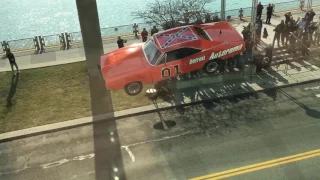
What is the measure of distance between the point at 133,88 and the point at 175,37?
9.48 ft

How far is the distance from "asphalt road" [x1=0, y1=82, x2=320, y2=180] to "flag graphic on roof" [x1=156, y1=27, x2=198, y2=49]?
9.69ft

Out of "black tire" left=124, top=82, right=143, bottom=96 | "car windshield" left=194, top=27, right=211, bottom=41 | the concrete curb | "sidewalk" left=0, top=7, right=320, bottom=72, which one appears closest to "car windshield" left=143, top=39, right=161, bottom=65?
"black tire" left=124, top=82, right=143, bottom=96

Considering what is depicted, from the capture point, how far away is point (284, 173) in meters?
9.67

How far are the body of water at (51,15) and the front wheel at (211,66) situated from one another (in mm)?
20480

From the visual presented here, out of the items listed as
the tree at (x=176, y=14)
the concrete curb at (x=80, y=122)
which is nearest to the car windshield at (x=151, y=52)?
the concrete curb at (x=80, y=122)

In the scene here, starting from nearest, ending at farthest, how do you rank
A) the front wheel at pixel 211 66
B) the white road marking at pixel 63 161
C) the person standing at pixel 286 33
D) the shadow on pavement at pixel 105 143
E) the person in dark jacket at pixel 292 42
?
the shadow on pavement at pixel 105 143 → the white road marking at pixel 63 161 → the front wheel at pixel 211 66 → the person in dark jacket at pixel 292 42 → the person standing at pixel 286 33

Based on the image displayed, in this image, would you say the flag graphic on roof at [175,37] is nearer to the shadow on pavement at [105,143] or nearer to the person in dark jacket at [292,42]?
the shadow on pavement at [105,143]

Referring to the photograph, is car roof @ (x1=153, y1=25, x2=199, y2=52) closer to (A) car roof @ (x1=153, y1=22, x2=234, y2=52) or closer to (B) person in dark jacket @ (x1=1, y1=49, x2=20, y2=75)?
(A) car roof @ (x1=153, y1=22, x2=234, y2=52)

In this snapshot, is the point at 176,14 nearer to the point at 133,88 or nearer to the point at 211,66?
the point at 211,66

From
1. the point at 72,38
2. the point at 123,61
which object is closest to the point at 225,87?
the point at 123,61

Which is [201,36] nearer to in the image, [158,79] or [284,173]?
[158,79]

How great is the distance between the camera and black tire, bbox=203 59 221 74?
583 inches

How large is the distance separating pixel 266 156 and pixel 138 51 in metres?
7.25

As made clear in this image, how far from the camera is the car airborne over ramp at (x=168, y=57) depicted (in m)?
13.8
